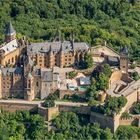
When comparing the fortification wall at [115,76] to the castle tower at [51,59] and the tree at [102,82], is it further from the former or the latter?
the castle tower at [51,59]

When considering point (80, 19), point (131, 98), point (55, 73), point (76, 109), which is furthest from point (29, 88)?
point (80, 19)

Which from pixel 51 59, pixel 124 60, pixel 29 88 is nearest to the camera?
pixel 29 88

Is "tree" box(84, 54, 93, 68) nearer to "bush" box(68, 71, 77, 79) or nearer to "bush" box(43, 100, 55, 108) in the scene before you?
"bush" box(68, 71, 77, 79)

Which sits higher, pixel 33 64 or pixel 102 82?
pixel 33 64

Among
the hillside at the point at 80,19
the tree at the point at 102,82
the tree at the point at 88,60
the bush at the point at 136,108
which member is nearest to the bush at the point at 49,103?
the tree at the point at 102,82

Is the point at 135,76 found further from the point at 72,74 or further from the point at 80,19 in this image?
the point at 80,19

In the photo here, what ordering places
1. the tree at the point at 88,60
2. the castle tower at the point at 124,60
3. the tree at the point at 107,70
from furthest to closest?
the tree at the point at 88,60
the castle tower at the point at 124,60
the tree at the point at 107,70

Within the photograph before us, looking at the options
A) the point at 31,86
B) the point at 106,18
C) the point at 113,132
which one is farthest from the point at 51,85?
the point at 106,18
